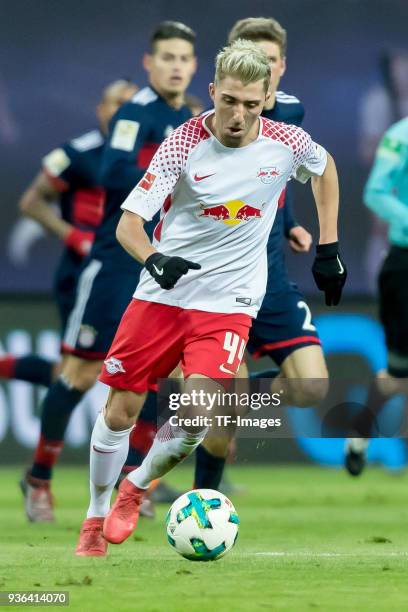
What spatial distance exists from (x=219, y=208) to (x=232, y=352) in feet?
1.77

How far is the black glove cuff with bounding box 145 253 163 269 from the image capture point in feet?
18.3

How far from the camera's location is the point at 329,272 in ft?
20.5

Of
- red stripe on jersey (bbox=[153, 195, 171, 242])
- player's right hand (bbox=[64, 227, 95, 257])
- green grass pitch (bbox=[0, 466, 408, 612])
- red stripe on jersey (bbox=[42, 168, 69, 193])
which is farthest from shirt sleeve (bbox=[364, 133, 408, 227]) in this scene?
red stripe on jersey (bbox=[153, 195, 171, 242])

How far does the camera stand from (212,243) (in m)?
6.05

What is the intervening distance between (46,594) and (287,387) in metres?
2.52

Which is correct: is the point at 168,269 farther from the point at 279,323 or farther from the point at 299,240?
the point at 299,240

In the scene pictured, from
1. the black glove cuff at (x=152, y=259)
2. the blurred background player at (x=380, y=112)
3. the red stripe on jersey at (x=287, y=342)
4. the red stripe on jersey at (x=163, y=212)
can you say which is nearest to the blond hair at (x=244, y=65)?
the red stripe on jersey at (x=163, y=212)

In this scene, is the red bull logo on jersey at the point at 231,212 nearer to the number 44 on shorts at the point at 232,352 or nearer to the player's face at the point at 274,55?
the number 44 on shorts at the point at 232,352

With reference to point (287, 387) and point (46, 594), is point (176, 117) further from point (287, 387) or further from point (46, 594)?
point (46, 594)

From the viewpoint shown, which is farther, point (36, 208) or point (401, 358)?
point (36, 208)

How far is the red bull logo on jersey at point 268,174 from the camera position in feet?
19.7

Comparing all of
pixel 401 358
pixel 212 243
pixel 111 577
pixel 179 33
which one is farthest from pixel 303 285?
pixel 111 577

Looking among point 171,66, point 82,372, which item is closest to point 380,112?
point 171,66

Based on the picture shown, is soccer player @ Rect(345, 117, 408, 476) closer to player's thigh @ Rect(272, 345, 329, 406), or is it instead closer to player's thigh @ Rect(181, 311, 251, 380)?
player's thigh @ Rect(272, 345, 329, 406)
